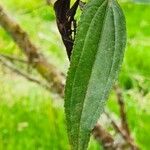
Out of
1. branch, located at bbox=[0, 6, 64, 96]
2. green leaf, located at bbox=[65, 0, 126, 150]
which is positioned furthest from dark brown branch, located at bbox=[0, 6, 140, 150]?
green leaf, located at bbox=[65, 0, 126, 150]

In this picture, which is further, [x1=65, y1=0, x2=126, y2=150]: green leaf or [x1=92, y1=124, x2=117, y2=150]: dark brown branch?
[x1=92, y1=124, x2=117, y2=150]: dark brown branch

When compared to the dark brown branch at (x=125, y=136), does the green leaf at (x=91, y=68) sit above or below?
above

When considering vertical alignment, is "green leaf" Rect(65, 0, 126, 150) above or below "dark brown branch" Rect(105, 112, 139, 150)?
above

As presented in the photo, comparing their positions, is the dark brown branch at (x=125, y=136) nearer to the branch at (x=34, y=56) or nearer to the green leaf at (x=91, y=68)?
the branch at (x=34, y=56)

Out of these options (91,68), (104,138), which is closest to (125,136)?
(104,138)

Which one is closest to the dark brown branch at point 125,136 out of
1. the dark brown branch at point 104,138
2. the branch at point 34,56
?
the dark brown branch at point 104,138

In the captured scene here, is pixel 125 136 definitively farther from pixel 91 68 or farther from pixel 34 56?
pixel 91 68

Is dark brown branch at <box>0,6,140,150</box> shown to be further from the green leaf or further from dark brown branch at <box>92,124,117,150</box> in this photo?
the green leaf

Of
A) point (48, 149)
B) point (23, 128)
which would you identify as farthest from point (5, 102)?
point (48, 149)

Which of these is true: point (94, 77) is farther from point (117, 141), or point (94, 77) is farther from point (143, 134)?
point (143, 134)
